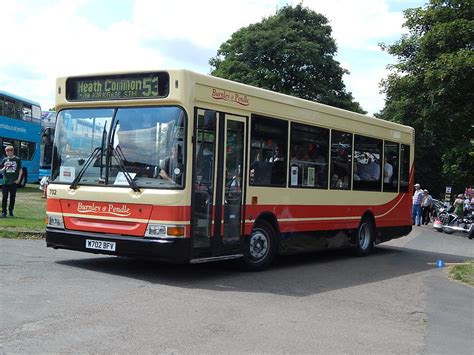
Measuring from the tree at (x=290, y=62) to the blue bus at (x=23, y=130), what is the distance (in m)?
14.7

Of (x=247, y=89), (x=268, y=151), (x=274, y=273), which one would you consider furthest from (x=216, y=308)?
(x=247, y=89)

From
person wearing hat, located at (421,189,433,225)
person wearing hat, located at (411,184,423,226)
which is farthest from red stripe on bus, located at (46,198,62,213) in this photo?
person wearing hat, located at (421,189,433,225)

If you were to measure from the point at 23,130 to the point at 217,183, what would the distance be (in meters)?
25.9

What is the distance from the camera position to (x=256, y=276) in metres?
9.65

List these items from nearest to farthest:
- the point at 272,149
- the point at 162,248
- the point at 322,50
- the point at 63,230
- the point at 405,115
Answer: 1. the point at 162,248
2. the point at 63,230
3. the point at 272,149
4. the point at 405,115
5. the point at 322,50

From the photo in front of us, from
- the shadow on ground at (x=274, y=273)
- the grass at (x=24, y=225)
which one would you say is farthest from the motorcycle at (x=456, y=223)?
the grass at (x=24, y=225)

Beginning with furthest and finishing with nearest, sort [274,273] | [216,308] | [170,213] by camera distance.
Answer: [274,273]
[170,213]
[216,308]

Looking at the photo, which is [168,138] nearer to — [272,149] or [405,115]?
[272,149]

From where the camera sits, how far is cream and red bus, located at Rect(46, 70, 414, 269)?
8430 mm

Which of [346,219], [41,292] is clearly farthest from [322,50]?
[41,292]

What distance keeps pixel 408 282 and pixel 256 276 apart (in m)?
2.92

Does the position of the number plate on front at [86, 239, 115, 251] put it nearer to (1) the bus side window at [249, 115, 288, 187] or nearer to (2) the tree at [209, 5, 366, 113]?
(1) the bus side window at [249, 115, 288, 187]

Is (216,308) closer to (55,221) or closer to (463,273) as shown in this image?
(55,221)

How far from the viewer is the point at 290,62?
41.0m
